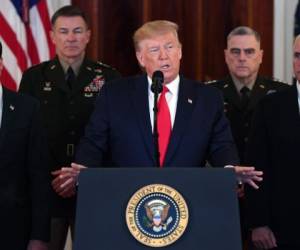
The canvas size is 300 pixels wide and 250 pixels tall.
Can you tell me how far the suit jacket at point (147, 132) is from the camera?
291 centimetres

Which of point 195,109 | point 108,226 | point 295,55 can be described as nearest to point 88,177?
point 108,226

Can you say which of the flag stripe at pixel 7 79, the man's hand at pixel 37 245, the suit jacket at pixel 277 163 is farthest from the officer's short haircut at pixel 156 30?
the flag stripe at pixel 7 79

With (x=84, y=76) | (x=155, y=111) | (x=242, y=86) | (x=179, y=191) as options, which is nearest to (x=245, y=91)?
(x=242, y=86)

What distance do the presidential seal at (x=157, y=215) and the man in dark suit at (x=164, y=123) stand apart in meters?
0.55

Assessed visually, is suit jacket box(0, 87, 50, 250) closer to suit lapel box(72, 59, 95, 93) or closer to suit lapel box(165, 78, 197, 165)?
suit lapel box(165, 78, 197, 165)

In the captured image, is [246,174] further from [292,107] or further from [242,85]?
[242,85]

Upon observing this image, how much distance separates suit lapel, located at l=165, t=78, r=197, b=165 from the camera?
290 centimetres

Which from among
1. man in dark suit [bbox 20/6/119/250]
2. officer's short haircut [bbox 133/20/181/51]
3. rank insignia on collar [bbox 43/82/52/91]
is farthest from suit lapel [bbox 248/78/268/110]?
officer's short haircut [bbox 133/20/181/51]

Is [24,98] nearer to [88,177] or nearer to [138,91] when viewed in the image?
[138,91]

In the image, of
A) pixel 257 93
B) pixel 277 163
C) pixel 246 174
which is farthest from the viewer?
pixel 257 93

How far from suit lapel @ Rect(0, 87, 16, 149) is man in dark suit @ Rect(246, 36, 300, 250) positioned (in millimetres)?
1076

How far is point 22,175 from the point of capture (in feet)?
10.3

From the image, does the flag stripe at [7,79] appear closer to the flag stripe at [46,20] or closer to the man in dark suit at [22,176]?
the flag stripe at [46,20]

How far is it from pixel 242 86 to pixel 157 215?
1913 millimetres
